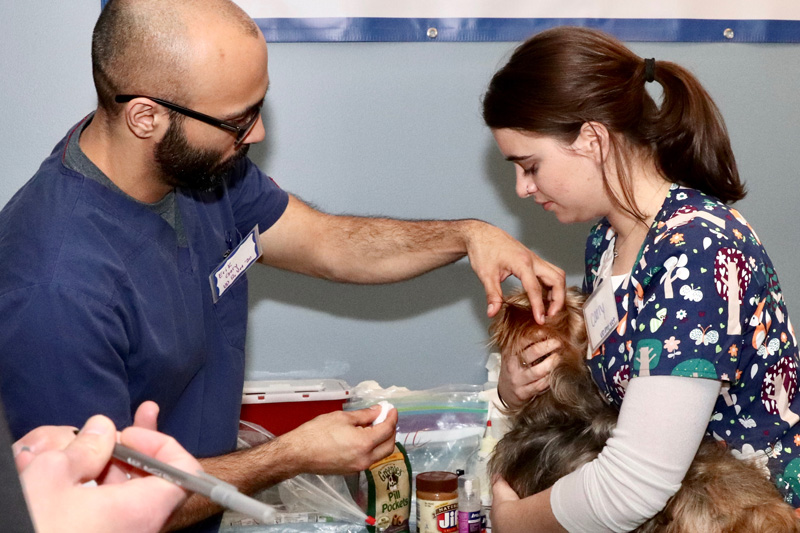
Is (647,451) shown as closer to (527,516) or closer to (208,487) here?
(527,516)

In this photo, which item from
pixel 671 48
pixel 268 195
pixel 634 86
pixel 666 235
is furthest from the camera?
pixel 671 48

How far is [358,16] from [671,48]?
0.97m

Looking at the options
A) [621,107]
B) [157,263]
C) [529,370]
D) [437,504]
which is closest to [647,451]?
[529,370]

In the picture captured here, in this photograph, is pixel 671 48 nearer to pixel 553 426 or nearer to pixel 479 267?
pixel 479 267

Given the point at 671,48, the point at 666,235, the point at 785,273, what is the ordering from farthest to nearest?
the point at 785,273 < the point at 671,48 < the point at 666,235

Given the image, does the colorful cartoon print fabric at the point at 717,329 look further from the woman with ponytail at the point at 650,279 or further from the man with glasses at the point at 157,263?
the man with glasses at the point at 157,263

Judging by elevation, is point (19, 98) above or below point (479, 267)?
above

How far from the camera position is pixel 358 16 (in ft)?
7.69

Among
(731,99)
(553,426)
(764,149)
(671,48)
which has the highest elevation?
(671,48)

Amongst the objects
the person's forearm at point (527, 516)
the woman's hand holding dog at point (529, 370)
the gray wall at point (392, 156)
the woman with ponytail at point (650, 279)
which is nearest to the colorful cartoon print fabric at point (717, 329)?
the woman with ponytail at point (650, 279)

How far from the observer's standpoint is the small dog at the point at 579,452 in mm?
1331

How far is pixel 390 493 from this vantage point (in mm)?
2004

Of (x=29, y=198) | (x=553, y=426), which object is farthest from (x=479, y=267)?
(x=29, y=198)

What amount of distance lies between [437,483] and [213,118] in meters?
1.04
